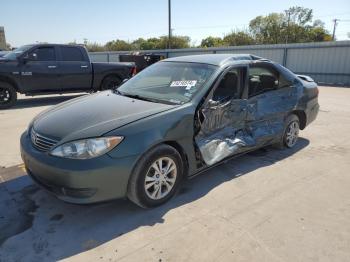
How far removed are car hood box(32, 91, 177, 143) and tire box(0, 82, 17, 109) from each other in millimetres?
6238

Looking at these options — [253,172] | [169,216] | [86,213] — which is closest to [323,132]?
[253,172]

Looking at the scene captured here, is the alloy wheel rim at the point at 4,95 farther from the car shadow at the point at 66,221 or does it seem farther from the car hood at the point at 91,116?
the car hood at the point at 91,116

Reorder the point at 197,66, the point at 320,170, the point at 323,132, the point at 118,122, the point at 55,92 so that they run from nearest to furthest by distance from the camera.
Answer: the point at 118,122 → the point at 197,66 → the point at 320,170 → the point at 323,132 → the point at 55,92

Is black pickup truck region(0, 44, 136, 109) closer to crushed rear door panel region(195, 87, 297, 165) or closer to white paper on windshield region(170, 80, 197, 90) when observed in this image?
white paper on windshield region(170, 80, 197, 90)

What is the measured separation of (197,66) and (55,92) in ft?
23.4

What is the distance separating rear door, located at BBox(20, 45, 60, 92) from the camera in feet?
31.0

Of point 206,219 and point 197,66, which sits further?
point 197,66

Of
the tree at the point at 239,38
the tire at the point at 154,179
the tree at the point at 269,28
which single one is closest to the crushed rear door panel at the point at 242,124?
the tire at the point at 154,179

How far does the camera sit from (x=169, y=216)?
327cm

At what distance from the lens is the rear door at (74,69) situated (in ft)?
33.2

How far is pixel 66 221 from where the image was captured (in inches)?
124

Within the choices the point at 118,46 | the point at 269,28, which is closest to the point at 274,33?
the point at 269,28

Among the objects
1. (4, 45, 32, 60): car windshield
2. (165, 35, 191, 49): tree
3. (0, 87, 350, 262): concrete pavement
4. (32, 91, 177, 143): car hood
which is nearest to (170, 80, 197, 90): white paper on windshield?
(32, 91, 177, 143): car hood

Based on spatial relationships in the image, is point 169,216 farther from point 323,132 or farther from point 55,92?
point 55,92
